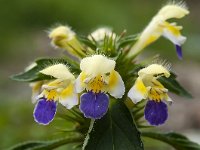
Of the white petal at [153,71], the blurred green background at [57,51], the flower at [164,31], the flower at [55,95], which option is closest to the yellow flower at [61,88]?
the flower at [55,95]

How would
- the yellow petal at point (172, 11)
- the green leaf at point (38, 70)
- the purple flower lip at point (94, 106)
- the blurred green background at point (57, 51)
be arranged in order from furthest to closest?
the blurred green background at point (57, 51) < the yellow petal at point (172, 11) < the green leaf at point (38, 70) < the purple flower lip at point (94, 106)

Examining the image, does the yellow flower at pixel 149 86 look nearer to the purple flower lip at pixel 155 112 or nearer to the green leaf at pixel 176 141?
the purple flower lip at pixel 155 112

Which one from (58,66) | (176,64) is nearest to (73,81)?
(58,66)

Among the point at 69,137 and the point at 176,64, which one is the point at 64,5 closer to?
the point at 176,64

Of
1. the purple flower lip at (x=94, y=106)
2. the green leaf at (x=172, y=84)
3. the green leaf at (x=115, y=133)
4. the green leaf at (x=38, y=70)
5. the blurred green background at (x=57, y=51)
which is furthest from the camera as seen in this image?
the blurred green background at (x=57, y=51)

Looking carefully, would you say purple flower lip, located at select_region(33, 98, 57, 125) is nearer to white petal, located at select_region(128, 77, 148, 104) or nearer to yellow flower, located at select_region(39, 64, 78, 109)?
yellow flower, located at select_region(39, 64, 78, 109)

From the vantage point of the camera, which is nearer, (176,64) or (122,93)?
(122,93)
